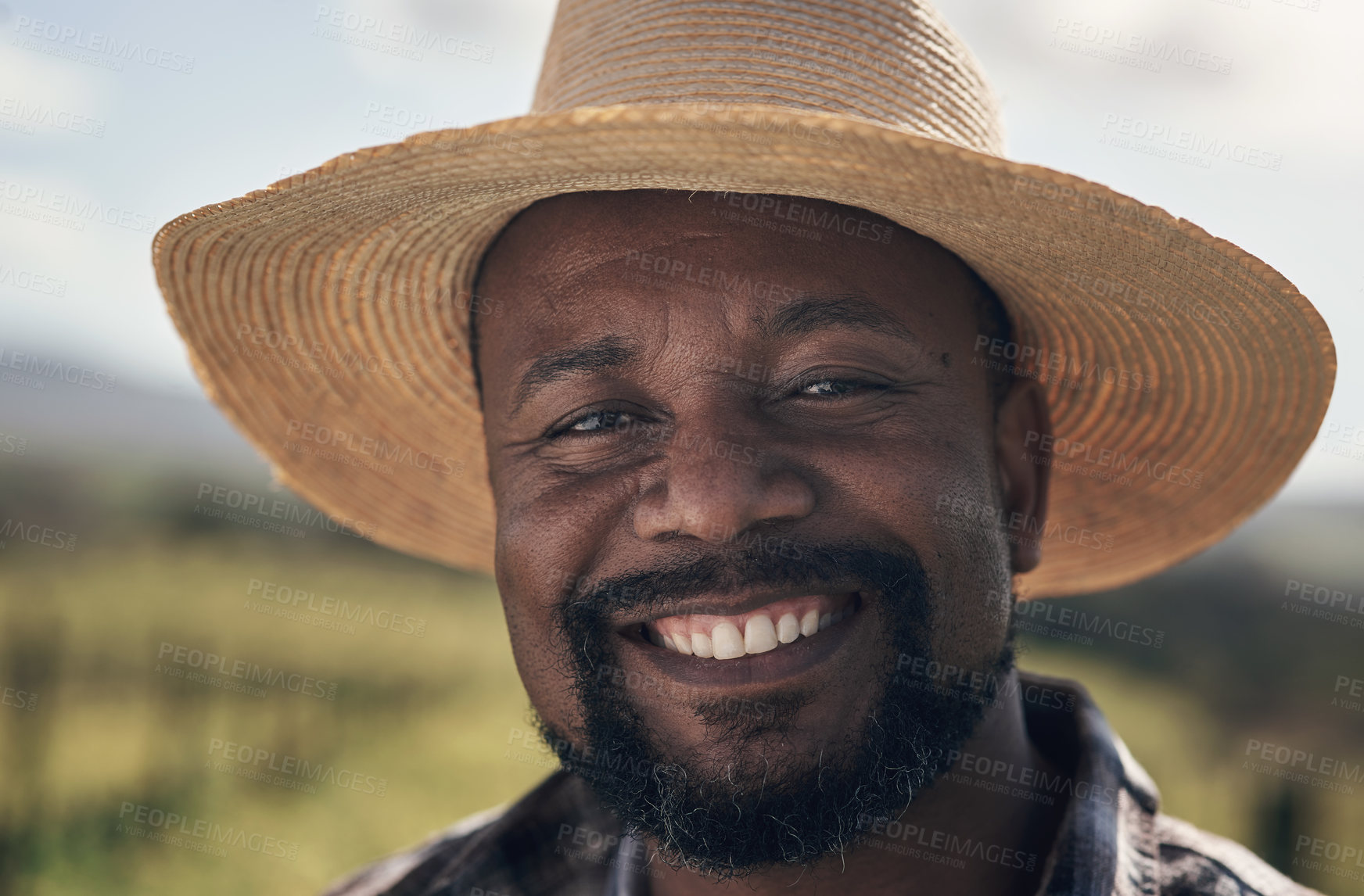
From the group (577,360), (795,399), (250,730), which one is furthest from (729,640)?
(250,730)

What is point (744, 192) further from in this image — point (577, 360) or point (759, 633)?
point (759, 633)

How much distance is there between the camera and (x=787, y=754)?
1.75 meters

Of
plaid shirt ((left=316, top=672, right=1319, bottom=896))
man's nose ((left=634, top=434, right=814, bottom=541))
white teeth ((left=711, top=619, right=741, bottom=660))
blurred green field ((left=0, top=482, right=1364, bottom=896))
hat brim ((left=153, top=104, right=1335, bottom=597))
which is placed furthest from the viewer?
blurred green field ((left=0, top=482, right=1364, bottom=896))

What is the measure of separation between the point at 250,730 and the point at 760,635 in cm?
542

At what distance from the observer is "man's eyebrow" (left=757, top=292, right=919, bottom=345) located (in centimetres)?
180

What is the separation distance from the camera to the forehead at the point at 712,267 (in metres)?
1.82

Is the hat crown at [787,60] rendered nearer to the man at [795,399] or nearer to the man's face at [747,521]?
the man at [795,399]

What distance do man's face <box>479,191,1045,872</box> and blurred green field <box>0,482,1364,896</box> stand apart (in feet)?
9.61

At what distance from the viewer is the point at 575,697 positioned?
199cm

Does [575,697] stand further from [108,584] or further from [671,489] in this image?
[108,584]

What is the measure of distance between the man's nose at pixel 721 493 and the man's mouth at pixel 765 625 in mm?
183

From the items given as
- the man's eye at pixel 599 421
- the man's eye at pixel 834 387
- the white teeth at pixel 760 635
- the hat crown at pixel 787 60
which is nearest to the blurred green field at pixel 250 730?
the man's eye at pixel 599 421

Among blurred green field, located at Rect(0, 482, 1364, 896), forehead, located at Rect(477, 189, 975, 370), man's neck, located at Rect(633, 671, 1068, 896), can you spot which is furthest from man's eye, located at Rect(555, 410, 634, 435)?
blurred green field, located at Rect(0, 482, 1364, 896)

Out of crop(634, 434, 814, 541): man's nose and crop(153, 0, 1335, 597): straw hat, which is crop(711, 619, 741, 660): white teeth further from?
crop(153, 0, 1335, 597): straw hat
